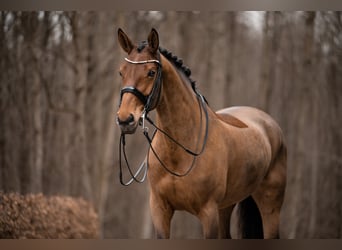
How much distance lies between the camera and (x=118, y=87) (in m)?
8.80

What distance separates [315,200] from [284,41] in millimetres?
2304

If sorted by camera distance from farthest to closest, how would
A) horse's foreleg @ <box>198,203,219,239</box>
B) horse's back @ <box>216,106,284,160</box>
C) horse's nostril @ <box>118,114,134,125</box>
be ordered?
horse's back @ <box>216,106,284,160</box>
horse's foreleg @ <box>198,203,219,239</box>
horse's nostril @ <box>118,114,134,125</box>

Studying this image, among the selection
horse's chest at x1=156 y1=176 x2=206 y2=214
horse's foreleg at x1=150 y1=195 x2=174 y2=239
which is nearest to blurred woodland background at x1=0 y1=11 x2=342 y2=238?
horse's foreleg at x1=150 y1=195 x2=174 y2=239

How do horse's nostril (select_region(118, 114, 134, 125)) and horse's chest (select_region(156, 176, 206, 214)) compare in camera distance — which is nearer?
horse's nostril (select_region(118, 114, 134, 125))

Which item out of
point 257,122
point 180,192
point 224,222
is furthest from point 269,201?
point 180,192

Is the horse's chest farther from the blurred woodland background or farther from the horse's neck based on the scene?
the blurred woodland background

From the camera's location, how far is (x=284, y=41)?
765 cm

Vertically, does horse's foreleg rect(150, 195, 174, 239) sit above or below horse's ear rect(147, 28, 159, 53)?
below

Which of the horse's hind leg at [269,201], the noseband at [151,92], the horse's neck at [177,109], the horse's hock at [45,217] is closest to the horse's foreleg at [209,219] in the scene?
the horse's neck at [177,109]

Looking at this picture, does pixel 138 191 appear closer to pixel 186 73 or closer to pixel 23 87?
pixel 23 87

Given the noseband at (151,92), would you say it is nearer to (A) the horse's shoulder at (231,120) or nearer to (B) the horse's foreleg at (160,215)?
(B) the horse's foreleg at (160,215)

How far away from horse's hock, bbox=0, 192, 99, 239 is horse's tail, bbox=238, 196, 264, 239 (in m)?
2.64

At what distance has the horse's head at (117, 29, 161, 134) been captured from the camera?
3453 mm

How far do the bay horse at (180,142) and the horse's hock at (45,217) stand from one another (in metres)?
2.76
